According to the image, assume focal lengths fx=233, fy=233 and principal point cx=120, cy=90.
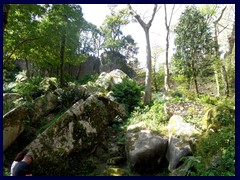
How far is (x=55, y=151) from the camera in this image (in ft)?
20.0

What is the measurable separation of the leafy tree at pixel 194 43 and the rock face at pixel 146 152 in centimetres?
856

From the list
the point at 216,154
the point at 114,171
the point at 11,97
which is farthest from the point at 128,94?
the point at 216,154

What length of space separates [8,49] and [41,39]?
1059mm

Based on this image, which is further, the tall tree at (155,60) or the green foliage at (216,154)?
the tall tree at (155,60)

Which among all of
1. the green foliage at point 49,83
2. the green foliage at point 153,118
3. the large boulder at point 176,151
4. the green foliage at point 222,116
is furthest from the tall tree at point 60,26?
the green foliage at point 222,116

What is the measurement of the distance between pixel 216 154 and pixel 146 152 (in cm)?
177

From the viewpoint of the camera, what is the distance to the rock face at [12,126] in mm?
6336

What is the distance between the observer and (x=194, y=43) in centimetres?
1473

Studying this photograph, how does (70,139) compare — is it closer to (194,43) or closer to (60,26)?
(60,26)

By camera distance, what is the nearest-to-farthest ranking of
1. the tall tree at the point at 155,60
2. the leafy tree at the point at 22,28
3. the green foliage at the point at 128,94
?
the leafy tree at the point at 22,28 < the green foliage at the point at 128,94 < the tall tree at the point at 155,60

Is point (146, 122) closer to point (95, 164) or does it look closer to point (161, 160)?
point (161, 160)

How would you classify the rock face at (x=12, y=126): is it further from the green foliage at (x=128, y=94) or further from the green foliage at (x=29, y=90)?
the green foliage at (x=128, y=94)

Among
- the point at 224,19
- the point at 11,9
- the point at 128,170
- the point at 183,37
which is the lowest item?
the point at 128,170
